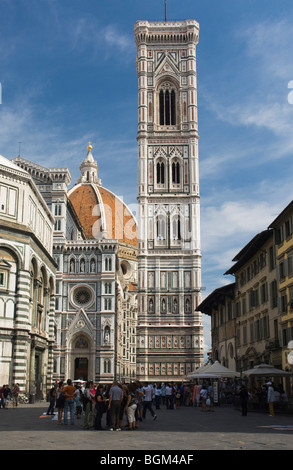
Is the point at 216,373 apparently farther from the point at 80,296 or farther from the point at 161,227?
the point at 161,227

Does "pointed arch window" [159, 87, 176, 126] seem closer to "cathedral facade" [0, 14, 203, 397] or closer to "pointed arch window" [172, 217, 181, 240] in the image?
"cathedral facade" [0, 14, 203, 397]

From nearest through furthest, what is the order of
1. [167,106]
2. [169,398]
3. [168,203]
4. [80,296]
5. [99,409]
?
[99,409] < [169,398] < [80,296] < [168,203] < [167,106]

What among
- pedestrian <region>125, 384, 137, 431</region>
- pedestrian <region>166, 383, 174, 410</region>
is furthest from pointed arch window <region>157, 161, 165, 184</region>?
pedestrian <region>125, 384, 137, 431</region>

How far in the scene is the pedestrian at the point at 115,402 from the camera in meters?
16.6

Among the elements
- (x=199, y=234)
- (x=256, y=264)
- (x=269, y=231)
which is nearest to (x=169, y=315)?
(x=199, y=234)

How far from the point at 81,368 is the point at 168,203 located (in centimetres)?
2375

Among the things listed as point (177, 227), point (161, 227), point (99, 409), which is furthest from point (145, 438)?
point (177, 227)

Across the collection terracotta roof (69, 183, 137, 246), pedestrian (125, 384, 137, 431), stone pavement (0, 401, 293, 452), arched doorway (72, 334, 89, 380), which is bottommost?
stone pavement (0, 401, 293, 452)

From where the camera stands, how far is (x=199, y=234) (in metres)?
76.4

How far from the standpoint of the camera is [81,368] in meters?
70.8

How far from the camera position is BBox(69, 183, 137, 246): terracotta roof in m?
118

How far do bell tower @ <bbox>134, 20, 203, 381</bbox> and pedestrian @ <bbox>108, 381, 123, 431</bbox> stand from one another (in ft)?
183

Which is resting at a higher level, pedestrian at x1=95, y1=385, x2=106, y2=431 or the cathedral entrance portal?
the cathedral entrance portal

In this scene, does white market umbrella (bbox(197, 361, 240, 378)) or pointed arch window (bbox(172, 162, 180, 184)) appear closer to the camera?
white market umbrella (bbox(197, 361, 240, 378))
